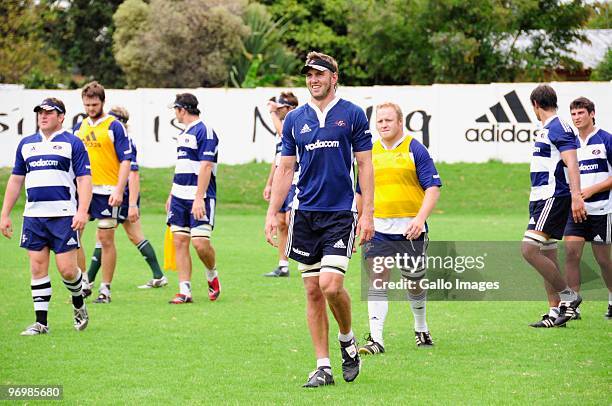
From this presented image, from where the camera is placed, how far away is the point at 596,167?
11.9 metres

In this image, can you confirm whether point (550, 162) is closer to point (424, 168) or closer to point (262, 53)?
point (424, 168)

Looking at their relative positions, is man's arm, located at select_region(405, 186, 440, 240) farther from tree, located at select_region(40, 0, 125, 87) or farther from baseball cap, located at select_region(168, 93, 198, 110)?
tree, located at select_region(40, 0, 125, 87)

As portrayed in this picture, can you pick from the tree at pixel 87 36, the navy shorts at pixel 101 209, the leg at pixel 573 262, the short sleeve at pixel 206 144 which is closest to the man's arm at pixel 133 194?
the navy shorts at pixel 101 209

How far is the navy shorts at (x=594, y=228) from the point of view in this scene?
38.8 feet

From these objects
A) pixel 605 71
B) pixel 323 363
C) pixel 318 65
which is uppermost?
pixel 605 71

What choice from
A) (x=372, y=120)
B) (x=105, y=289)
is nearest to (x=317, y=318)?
(x=105, y=289)

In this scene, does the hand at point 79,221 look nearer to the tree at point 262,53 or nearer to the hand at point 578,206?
the hand at point 578,206

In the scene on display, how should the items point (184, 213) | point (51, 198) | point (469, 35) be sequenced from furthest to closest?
1. point (469, 35)
2. point (184, 213)
3. point (51, 198)

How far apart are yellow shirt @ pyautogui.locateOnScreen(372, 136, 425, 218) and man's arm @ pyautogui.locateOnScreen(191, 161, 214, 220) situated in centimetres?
318

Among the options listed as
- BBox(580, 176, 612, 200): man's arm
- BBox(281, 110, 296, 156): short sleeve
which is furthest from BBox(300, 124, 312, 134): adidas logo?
BBox(580, 176, 612, 200): man's arm

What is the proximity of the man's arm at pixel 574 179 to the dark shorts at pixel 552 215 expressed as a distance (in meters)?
0.27

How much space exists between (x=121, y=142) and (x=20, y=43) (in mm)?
33011

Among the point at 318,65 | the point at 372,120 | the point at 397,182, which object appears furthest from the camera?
the point at 372,120

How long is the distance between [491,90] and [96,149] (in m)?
18.5
